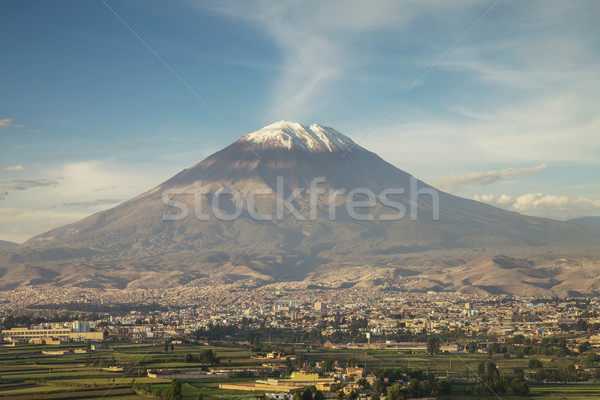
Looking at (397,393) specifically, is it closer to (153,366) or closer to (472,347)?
(153,366)

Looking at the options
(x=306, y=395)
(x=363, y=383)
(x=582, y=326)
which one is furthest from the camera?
(x=582, y=326)

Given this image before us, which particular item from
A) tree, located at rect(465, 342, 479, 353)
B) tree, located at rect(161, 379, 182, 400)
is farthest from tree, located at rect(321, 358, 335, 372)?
tree, located at rect(465, 342, 479, 353)

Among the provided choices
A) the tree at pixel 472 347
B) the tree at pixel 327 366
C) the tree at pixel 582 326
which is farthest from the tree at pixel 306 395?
the tree at pixel 582 326

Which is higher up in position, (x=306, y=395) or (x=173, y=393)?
(x=306, y=395)

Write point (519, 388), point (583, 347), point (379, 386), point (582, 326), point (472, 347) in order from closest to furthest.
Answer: point (379, 386)
point (519, 388)
point (583, 347)
point (472, 347)
point (582, 326)

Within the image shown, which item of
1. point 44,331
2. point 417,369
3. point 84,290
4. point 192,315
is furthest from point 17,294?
point 417,369

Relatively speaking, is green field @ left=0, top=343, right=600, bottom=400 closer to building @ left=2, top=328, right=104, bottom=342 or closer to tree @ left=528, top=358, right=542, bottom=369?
tree @ left=528, top=358, right=542, bottom=369

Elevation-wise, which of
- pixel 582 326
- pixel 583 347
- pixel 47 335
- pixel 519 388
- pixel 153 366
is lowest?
pixel 519 388

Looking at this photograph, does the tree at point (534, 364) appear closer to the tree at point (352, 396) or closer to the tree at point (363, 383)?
the tree at point (363, 383)

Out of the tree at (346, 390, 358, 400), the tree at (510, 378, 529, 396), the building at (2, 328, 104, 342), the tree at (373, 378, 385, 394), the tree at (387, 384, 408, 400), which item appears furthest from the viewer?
the building at (2, 328, 104, 342)

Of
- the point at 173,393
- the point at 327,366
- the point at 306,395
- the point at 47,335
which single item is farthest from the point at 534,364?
the point at 47,335

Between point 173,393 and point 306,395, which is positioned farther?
point 173,393

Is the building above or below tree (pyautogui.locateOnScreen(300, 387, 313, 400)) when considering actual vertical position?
above
